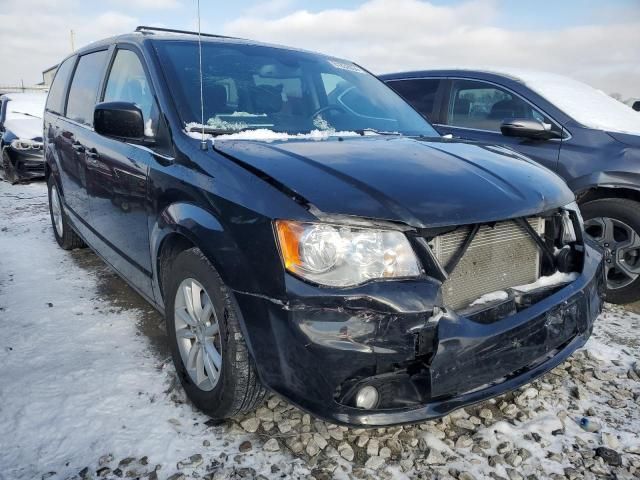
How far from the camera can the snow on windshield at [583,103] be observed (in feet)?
12.1

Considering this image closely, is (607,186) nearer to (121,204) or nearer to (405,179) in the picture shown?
(405,179)

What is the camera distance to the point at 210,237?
1.90 m

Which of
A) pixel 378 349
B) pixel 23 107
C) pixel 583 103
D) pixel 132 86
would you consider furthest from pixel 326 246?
pixel 23 107

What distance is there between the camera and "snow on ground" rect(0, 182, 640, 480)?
1.90 meters

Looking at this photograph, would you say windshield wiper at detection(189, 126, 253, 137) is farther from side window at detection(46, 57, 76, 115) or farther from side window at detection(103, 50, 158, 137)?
side window at detection(46, 57, 76, 115)

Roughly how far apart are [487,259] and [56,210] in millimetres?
4307

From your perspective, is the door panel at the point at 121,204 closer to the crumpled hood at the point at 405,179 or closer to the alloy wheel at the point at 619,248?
the crumpled hood at the point at 405,179

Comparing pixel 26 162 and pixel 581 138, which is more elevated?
pixel 581 138

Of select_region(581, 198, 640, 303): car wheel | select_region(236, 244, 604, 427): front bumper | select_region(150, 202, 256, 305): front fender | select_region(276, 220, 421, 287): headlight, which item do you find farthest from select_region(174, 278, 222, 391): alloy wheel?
select_region(581, 198, 640, 303): car wheel

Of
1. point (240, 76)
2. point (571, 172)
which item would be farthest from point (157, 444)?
point (571, 172)

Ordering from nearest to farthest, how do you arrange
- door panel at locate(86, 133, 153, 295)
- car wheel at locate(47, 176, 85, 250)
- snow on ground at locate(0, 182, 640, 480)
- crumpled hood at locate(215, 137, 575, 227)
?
crumpled hood at locate(215, 137, 575, 227) < snow on ground at locate(0, 182, 640, 480) < door panel at locate(86, 133, 153, 295) < car wheel at locate(47, 176, 85, 250)

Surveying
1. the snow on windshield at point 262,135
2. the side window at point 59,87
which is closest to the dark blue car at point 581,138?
the snow on windshield at point 262,135

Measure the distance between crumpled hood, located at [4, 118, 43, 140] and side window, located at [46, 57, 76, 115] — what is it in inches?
164

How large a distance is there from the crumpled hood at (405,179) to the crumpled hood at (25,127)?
776 cm
